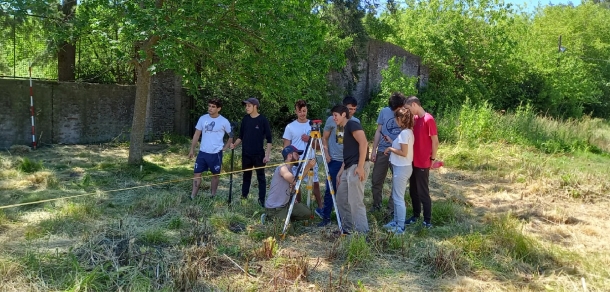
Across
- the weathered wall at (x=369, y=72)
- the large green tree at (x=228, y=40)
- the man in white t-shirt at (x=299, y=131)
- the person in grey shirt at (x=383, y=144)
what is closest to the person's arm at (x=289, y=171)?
the man in white t-shirt at (x=299, y=131)

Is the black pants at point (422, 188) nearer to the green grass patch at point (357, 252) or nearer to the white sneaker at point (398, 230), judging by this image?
the white sneaker at point (398, 230)

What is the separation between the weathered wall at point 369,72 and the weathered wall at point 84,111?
546 cm

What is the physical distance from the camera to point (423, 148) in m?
5.58

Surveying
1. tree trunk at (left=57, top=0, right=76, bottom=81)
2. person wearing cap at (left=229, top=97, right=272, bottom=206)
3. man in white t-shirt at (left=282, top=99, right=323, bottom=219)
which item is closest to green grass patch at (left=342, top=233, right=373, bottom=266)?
man in white t-shirt at (left=282, top=99, right=323, bottom=219)

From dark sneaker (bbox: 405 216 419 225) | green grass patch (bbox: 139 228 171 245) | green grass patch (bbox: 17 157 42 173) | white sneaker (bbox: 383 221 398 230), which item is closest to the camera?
green grass patch (bbox: 139 228 171 245)

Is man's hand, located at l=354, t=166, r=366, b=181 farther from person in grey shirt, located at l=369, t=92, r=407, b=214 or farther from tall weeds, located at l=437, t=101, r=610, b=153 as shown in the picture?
tall weeds, located at l=437, t=101, r=610, b=153

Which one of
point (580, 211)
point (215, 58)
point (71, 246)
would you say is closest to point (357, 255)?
point (71, 246)

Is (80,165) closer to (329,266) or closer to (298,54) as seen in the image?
(298,54)

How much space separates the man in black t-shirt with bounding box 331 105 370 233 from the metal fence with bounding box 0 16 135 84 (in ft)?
15.4

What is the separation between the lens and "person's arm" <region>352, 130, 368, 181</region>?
16.1 ft

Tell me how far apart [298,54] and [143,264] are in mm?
4797

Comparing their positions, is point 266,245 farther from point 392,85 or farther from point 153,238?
point 392,85

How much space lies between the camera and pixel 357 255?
14.5 ft

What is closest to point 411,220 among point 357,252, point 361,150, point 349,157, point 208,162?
point 349,157
